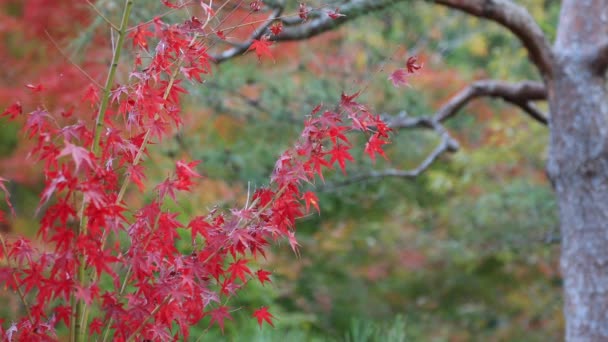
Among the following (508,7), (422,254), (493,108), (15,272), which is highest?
(15,272)

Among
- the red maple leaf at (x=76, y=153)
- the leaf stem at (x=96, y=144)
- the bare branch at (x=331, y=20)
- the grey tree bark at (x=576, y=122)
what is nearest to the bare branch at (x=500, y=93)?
the grey tree bark at (x=576, y=122)

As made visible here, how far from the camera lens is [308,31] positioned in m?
3.63

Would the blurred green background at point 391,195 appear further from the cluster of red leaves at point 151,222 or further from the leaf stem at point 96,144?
the cluster of red leaves at point 151,222

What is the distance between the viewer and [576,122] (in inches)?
144

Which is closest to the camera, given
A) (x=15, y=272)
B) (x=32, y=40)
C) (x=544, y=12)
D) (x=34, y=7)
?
(x=15, y=272)

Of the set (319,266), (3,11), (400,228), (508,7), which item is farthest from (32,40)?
(508,7)

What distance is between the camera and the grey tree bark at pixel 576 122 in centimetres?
352

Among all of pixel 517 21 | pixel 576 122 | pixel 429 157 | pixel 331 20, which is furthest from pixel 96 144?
pixel 429 157

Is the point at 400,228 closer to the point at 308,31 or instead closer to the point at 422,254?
the point at 422,254

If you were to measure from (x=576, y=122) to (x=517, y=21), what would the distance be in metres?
0.59

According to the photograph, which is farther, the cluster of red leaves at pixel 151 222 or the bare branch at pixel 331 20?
the bare branch at pixel 331 20

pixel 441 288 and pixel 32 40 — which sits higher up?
pixel 32 40

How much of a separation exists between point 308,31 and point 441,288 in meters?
4.82

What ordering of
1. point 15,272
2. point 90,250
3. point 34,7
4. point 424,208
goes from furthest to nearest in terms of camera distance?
point 424,208
point 34,7
point 15,272
point 90,250
